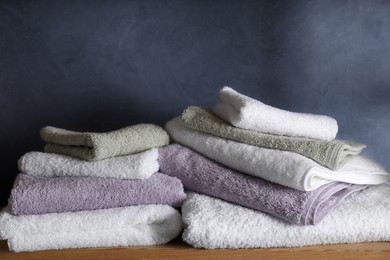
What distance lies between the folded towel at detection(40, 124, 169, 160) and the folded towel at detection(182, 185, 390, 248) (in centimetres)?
17

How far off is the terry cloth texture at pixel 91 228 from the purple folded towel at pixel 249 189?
0.10 m

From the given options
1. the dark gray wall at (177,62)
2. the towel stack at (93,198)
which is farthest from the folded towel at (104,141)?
the dark gray wall at (177,62)

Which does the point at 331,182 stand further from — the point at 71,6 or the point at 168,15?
the point at 71,6

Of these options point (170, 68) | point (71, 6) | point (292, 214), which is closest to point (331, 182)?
point (292, 214)

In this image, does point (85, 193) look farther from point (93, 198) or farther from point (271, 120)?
point (271, 120)

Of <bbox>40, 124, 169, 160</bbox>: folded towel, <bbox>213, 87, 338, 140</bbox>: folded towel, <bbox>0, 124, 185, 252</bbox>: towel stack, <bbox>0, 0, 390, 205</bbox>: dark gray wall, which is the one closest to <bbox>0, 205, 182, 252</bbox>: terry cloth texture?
<bbox>0, 124, 185, 252</bbox>: towel stack

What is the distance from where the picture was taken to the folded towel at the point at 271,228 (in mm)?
904

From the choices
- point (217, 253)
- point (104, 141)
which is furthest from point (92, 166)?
point (217, 253)

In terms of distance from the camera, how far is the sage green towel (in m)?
0.95

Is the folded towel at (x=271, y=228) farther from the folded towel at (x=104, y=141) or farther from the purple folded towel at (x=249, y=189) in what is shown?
the folded towel at (x=104, y=141)

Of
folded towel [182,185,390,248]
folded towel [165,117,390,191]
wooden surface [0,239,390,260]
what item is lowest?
wooden surface [0,239,390,260]

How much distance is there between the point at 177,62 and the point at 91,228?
522 millimetres

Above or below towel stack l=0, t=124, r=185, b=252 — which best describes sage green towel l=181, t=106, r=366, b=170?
above

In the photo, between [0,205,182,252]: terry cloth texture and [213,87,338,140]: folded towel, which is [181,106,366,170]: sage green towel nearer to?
[213,87,338,140]: folded towel
